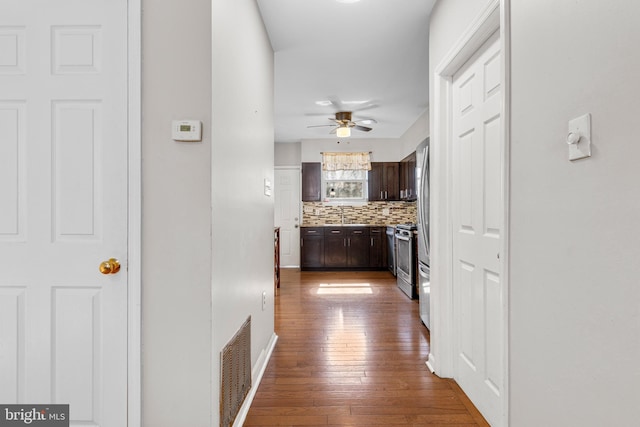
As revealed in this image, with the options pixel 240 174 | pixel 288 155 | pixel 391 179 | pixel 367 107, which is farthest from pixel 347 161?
pixel 240 174

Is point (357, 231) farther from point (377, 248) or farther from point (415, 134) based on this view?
point (415, 134)

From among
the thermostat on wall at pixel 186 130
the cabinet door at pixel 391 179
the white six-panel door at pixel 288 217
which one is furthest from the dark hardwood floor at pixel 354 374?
the cabinet door at pixel 391 179

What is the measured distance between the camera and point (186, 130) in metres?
1.49

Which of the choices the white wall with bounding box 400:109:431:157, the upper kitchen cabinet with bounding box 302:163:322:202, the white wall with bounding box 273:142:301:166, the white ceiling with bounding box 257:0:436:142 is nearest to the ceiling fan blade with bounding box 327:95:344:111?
the white ceiling with bounding box 257:0:436:142

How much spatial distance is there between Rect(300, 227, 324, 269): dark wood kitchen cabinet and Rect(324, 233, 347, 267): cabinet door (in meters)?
0.10

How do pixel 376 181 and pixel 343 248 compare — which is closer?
pixel 343 248

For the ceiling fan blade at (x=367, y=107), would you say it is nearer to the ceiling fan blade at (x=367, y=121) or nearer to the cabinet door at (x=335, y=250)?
the ceiling fan blade at (x=367, y=121)

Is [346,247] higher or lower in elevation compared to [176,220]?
lower

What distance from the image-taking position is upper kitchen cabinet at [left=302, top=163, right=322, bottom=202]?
700 centimetres

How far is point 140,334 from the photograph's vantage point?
1513 millimetres

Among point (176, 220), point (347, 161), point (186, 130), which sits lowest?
point (176, 220)
